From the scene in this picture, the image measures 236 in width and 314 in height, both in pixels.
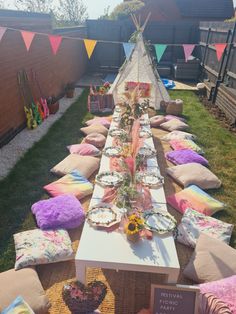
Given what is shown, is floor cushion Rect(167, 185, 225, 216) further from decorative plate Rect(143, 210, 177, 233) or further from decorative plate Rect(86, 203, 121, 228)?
decorative plate Rect(86, 203, 121, 228)

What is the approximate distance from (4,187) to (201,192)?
3683 mm

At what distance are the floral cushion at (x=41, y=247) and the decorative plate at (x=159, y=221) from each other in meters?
1.13

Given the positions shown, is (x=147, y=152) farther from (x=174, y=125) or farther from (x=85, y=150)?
(x=174, y=125)

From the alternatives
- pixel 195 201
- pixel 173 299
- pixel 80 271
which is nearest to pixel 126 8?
pixel 195 201

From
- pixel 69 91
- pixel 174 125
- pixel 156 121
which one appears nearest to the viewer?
pixel 174 125

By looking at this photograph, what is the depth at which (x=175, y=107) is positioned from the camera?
9.44m

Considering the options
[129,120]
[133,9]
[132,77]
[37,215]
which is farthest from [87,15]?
[37,215]

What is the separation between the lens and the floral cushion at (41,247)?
3.49 meters

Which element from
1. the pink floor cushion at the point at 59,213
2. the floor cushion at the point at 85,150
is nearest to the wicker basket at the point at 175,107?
the floor cushion at the point at 85,150

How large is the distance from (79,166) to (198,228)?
2655 millimetres

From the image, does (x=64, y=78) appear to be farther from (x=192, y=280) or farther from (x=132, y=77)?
(x=192, y=280)

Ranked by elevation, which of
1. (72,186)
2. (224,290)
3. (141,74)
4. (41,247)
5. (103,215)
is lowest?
(72,186)

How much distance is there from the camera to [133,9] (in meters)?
19.7

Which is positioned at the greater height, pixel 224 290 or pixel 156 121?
pixel 224 290
